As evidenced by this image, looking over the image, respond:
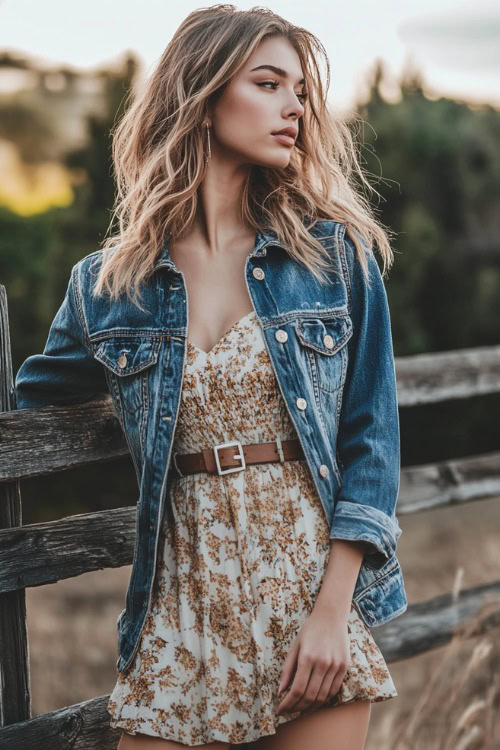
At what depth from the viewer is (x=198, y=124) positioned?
1952mm

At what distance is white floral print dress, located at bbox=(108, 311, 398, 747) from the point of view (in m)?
1.67

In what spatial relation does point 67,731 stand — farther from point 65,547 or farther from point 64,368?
point 64,368

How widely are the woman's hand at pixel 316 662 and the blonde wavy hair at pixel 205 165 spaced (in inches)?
28.7

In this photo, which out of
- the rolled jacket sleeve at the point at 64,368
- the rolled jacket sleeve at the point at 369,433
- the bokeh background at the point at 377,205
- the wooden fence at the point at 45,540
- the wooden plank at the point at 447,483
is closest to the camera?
the rolled jacket sleeve at the point at 369,433

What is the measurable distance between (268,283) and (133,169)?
557 mm

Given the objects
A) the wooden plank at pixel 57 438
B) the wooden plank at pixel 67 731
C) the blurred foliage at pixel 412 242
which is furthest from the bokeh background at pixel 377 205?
the wooden plank at pixel 57 438

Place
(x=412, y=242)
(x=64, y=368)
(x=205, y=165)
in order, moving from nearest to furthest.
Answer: (x=205, y=165) → (x=64, y=368) → (x=412, y=242)

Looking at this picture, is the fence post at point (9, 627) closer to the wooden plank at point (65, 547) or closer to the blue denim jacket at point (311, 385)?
the wooden plank at point (65, 547)

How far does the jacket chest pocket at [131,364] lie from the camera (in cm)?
183

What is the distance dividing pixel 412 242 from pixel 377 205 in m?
4.82

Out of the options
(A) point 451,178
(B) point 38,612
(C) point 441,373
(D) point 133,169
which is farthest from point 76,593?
(A) point 451,178

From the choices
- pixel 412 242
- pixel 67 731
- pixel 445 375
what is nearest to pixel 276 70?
pixel 67 731

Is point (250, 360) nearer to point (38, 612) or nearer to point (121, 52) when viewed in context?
point (38, 612)

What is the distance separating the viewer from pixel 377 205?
19.3 ft
